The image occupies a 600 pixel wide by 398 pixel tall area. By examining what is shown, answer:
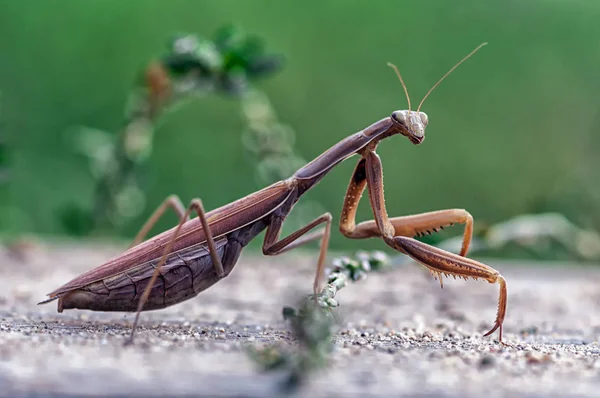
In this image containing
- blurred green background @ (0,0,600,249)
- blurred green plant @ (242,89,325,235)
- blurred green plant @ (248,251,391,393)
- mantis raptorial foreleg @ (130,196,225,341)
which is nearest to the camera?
blurred green plant @ (248,251,391,393)

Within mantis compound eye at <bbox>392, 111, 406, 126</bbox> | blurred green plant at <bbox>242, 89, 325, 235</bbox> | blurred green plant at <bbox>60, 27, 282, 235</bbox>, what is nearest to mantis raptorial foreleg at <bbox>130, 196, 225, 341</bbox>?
mantis compound eye at <bbox>392, 111, 406, 126</bbox>

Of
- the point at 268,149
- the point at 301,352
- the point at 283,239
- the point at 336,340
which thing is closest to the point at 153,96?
the point at 268,149

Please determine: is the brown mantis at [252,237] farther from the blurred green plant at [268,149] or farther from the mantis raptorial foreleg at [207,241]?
the blurred green plant at [268,149]

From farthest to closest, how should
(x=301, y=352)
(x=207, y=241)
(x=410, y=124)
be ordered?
(x=410, y=124) → (x=207, y=241) → (x=301, y=352)

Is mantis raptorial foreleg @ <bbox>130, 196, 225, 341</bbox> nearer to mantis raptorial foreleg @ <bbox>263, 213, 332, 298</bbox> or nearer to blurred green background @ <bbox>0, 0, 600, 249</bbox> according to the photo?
mantis raptorial foreleg @ <bbox>263, 213, 332, 298</bbox>

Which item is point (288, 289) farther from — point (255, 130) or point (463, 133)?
point (463, 133)

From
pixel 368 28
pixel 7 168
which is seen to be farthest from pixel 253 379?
pixel 368 28

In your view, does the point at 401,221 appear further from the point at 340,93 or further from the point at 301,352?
the point at 340,93

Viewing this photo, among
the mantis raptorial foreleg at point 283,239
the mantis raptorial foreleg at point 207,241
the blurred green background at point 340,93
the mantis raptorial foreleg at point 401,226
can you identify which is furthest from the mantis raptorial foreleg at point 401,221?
the blurred green background at point 340,93
